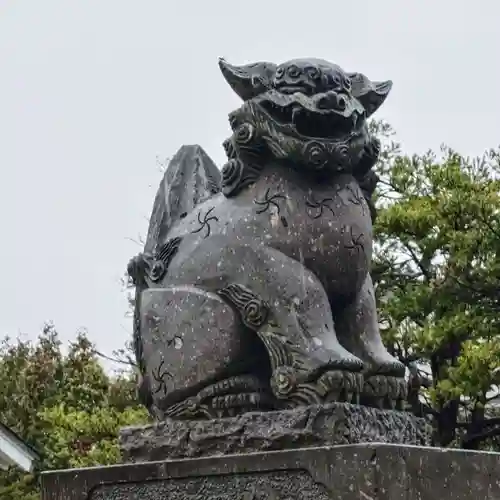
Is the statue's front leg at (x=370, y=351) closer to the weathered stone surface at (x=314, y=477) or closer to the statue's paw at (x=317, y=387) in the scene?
the statue's paw at (x=317, y=387)

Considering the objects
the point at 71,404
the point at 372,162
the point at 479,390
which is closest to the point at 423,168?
the point at 479,390

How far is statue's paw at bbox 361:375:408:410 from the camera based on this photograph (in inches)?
166

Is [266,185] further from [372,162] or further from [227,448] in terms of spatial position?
[227,448]

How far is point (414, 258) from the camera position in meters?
14.6

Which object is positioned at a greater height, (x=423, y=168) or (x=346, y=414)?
(x=423, y=168)

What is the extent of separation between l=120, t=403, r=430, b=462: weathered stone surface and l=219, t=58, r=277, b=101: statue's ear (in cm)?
124

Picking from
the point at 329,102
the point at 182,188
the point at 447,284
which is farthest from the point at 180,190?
the point at 447,284

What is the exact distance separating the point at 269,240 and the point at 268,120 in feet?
1.49

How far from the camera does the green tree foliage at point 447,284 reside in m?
12.8

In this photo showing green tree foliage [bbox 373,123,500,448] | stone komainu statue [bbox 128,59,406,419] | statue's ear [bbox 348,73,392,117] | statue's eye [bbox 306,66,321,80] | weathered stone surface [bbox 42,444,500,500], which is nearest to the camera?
weathered stone surface [bbox 42,444,500,500]

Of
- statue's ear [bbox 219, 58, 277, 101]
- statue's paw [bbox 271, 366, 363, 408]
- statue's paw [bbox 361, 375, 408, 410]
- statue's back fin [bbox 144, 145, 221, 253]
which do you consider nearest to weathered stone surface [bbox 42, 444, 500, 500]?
statue's paw [bbox 271, 366, 363, 408]

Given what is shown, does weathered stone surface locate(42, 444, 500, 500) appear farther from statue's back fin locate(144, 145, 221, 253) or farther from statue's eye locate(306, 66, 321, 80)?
statue's eye locate(306, 66, 321, 80)

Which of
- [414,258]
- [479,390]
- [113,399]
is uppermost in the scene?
[414,258]

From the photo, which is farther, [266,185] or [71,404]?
[71,404]
